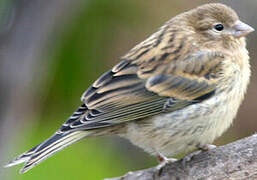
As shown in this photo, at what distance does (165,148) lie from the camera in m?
5.66

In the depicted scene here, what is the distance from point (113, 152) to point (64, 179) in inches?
44.6

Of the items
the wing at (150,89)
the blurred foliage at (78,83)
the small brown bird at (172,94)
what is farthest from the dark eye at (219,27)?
the blurred foliage at (78,83)

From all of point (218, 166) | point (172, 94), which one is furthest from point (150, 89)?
point (218, 166)

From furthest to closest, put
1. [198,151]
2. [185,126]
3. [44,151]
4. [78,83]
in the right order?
[78,83]
[198,151]
[185,126]
[44,151]

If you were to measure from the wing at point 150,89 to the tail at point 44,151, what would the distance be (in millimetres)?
235

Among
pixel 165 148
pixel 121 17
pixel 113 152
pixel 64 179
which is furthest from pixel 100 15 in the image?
pixel 165 148

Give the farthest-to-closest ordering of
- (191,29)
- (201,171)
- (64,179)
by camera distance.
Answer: (64,179), (191,29), (201,171)

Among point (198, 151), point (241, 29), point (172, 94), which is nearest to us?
point (198, 151)

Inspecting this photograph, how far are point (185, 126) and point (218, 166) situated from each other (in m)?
0.46

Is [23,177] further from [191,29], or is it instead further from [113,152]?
[191,29]

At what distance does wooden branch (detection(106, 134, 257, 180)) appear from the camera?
5195 millimetres

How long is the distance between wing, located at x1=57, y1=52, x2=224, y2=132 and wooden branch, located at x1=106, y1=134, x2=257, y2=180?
492 mm

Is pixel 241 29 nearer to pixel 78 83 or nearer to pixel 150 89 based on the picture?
pixel 150 89

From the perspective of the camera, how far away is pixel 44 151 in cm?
526
